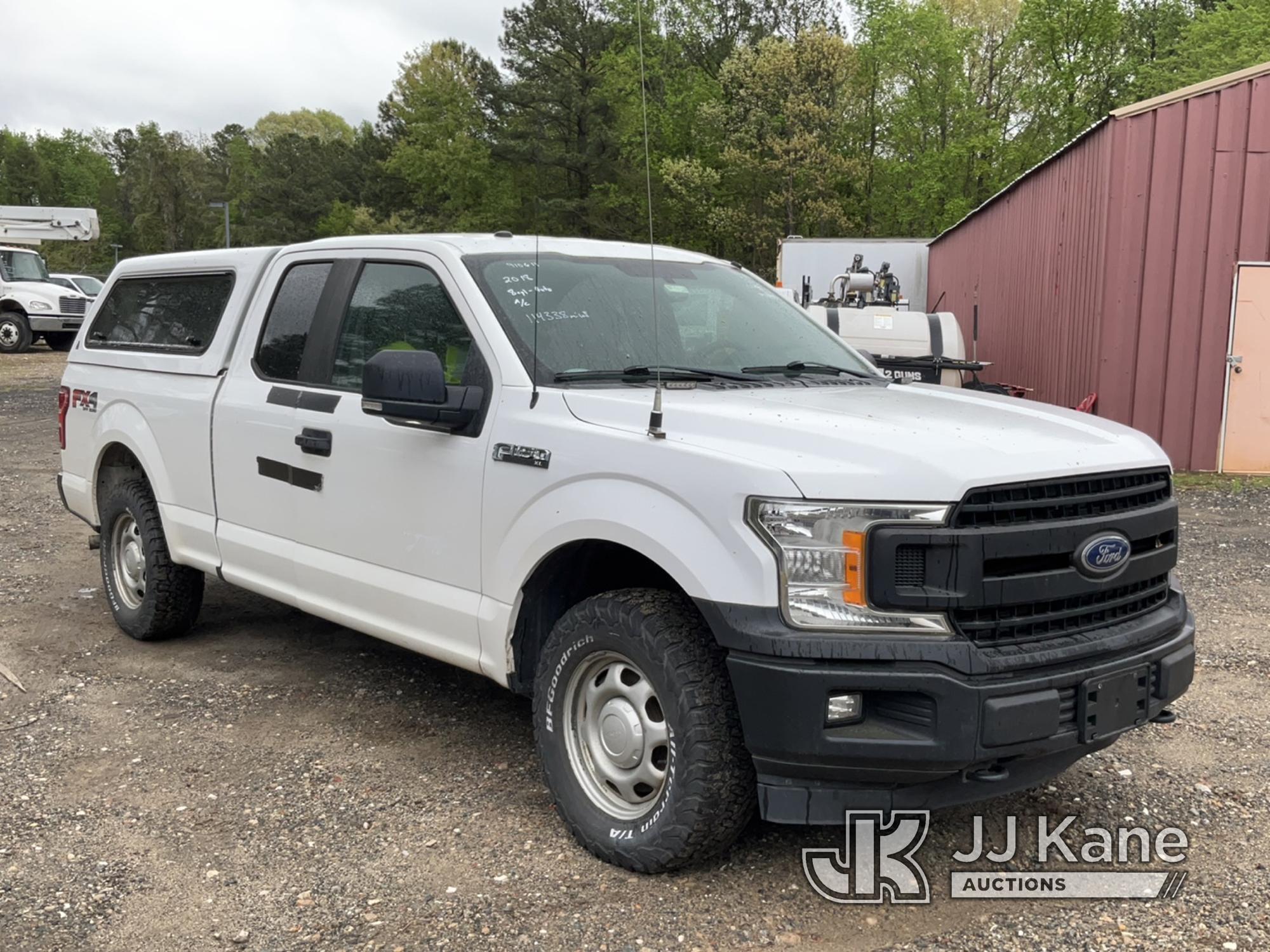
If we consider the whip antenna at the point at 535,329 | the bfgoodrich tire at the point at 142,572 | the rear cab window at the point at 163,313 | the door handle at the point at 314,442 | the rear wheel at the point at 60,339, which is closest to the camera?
the whip antenna at the point at 535,329

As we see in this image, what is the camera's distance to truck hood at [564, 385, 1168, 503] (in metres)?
2.92

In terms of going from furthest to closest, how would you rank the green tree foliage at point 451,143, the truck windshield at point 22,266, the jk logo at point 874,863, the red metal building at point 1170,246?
the green tree foliage at point 451,143 → the truck windshield at point 22,266 → the red metal building at point 1170,246 → the jk logo at point 874,863

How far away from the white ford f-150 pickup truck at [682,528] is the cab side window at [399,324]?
0.01 metres

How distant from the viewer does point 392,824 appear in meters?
3.78

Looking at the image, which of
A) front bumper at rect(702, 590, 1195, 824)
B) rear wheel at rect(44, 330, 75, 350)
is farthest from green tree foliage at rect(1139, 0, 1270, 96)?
front bumper at rect(702, 590, 1195, 824)

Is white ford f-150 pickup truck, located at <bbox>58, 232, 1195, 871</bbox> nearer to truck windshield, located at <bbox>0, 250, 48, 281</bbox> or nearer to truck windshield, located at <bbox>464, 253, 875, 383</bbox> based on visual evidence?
truck windshield, located at <bbox>464, 253, 875, 383</bbox>

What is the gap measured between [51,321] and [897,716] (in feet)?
92.3

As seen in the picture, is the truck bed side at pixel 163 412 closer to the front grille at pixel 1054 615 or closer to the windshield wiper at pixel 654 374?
the windshield wiper at pixel 654 374

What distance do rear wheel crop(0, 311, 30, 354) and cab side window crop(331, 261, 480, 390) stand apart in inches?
1019

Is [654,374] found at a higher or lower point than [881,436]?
higher

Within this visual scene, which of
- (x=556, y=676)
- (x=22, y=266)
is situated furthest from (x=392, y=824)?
(x=22, y=266)

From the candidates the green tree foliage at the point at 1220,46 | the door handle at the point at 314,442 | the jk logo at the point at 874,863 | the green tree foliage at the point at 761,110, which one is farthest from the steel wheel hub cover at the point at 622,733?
the green tree foliage at the point at 761,110

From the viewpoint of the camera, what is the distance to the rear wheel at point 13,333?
26.7 m

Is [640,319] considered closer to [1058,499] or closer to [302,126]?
[1058,499]
